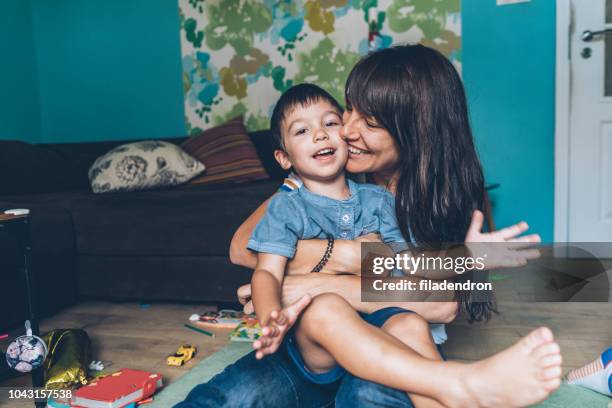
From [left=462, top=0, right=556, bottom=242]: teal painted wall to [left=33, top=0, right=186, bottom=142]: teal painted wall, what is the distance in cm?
184

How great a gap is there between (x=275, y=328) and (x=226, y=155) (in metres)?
1.98

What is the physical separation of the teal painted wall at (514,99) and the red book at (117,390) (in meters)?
2.26

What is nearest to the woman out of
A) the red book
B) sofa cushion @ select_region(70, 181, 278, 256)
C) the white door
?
the red book

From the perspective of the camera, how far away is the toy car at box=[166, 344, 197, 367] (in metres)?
1.67

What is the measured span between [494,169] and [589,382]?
180 cm

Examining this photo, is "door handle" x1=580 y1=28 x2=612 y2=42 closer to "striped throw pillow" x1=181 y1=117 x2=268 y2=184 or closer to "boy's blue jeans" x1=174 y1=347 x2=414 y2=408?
"striped throw pillow" x1=181 y1=117 x2=268 y2=184

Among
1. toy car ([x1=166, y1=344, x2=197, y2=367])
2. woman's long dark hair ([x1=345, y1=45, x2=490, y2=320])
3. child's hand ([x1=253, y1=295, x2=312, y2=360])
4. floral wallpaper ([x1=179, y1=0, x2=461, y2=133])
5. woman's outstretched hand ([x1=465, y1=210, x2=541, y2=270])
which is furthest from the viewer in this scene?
floral wallpaper ([x1=179, y1=0, x2=461, y2=133])

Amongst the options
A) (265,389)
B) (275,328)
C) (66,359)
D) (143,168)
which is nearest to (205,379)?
(66,359)

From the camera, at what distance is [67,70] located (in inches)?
150

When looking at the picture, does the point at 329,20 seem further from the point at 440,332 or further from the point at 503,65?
the point at 440,332

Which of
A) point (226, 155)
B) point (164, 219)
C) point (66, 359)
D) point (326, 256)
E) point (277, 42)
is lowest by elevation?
point (66, 359)

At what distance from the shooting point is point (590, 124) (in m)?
2.94

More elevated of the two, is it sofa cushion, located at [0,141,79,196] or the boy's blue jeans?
sofa cushion, located at [0,141,79,196]

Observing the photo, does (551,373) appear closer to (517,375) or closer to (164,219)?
(517,375)
